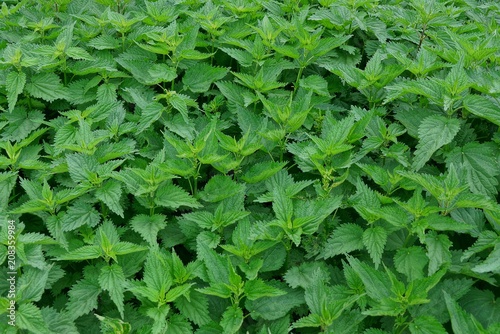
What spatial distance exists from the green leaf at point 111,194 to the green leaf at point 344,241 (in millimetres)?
1220

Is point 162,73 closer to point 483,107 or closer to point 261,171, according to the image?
point 261,171

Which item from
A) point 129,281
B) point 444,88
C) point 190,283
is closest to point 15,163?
point 129,281

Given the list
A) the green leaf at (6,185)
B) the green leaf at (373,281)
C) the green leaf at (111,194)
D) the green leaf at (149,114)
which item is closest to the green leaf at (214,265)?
the green leaf at (111,194)

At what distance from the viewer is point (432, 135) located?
307 centimetres

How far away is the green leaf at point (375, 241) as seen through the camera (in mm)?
2642

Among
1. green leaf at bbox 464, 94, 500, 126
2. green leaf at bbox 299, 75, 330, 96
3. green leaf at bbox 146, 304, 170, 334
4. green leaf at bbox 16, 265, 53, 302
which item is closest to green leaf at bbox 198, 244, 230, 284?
green leaf at bbox 146, 304, 170, 334

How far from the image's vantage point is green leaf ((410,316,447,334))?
93.6 inches

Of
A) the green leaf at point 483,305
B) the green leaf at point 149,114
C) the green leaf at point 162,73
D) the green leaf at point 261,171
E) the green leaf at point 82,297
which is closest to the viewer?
the green leaf at point 483,305

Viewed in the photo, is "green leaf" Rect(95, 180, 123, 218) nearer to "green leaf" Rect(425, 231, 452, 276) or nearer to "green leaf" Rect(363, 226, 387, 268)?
"green leaf" Rect(363, 226, 387, 268)

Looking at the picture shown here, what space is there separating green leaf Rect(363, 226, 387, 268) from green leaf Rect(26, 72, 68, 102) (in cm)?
249

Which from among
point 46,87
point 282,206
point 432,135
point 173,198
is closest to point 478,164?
point 432,135

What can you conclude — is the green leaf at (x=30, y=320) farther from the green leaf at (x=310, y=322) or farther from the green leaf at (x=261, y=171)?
the green leaf at (x=261, y=171)

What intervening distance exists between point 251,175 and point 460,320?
149 centimetres

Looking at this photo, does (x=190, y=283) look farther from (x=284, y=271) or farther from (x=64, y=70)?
(x=64, y=70)
